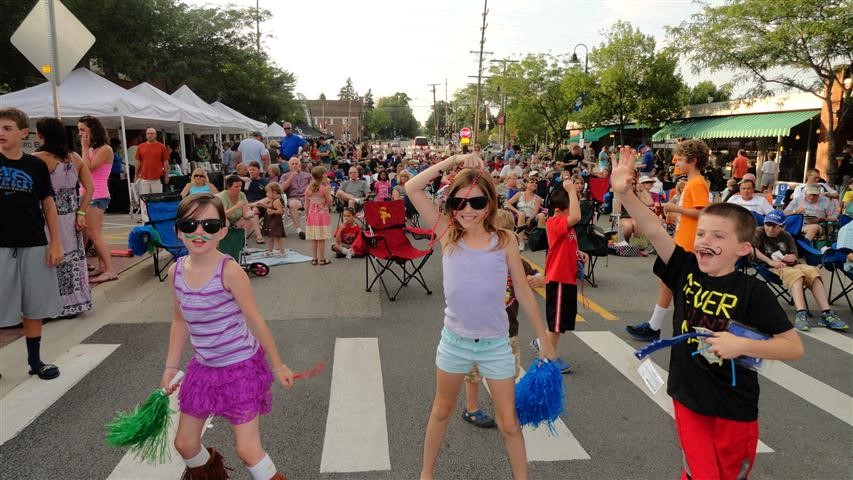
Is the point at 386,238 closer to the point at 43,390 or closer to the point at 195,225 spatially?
the point at 43,390

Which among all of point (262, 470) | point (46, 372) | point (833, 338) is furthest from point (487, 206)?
point (833, 338)

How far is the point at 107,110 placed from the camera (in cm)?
1273

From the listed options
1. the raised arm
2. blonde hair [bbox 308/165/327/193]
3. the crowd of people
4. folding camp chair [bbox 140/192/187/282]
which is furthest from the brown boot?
blonde hair [bbox 308/165/327/193]

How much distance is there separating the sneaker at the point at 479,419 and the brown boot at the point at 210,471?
169 centimetres

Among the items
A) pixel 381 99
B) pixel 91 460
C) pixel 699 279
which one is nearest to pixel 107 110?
pixel 91 460

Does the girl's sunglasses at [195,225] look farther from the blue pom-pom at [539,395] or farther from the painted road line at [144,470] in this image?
the blue pom-pom at [539,395]

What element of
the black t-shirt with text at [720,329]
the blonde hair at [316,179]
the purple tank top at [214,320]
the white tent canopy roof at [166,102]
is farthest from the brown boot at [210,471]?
the white tent canopy roof at [166,102]

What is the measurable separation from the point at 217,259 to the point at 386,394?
214 centimetres

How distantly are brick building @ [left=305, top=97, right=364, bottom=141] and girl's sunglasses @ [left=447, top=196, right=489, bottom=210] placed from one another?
5221 inches

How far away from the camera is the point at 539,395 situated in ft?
9.16

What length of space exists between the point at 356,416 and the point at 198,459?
4.58 ft

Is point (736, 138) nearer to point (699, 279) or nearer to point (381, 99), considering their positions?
point (699, 279)

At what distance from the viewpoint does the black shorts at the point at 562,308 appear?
15.3ft

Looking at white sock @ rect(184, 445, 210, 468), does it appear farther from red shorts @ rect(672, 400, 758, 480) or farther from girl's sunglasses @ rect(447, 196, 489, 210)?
red shorts @ rect(672, 400, 758, 480)
